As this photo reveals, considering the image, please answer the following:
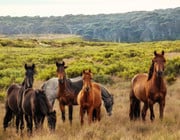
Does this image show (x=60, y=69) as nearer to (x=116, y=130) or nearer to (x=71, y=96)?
(x=71, y=96)

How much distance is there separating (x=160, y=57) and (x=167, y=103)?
407 centimetres

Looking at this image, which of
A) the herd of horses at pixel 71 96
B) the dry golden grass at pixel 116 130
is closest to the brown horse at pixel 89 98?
the herd of horses at pixel 71 96

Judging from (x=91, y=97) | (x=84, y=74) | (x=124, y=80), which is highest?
(x=84, y=74)

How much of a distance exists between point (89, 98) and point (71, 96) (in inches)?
61.2

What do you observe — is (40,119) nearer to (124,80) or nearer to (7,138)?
(7,138)

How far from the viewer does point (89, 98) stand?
1107 centimetres

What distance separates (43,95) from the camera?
Result: 32.6 feet

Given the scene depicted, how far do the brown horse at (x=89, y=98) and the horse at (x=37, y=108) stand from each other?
47.8 inches

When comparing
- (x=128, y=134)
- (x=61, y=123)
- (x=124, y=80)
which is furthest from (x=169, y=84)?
(x=128, y=134)

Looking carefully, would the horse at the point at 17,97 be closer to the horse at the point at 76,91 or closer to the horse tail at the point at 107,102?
the horse at the point at 76,91

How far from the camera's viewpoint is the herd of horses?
10016 millimetres

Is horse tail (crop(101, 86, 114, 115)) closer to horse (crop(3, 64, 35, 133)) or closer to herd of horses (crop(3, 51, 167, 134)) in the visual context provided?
herd of horses (crop(3, 51, 167, 134))

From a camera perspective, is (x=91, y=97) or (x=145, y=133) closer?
(x=145, y=133)

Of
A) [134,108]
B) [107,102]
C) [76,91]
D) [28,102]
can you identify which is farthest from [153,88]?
[28,102]
